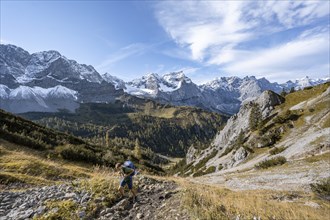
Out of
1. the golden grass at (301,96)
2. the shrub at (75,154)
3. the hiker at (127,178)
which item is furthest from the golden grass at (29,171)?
the golden grass at (301,96)

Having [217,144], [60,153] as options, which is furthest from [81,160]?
[217,144]

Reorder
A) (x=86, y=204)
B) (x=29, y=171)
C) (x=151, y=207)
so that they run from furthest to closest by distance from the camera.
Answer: (x=29, y=171)
(x=151, y=207)
(x=86, y=204)

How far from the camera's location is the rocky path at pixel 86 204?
1166cm

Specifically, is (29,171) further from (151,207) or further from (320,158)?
(320,158)

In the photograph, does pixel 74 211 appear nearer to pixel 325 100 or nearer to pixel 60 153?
pixel 60 153

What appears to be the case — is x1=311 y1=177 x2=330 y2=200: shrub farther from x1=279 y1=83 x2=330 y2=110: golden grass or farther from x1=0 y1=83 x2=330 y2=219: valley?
x1=279 y1=83 x2=330 y2=110: golden grass

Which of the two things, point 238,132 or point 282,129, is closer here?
point 282,129

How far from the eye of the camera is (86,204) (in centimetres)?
1255

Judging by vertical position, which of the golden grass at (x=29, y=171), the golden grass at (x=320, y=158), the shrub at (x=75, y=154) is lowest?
the golden grass at (x=29, y=171)

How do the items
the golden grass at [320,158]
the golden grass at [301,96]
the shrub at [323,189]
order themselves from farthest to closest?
the golden grass at [301,96] < the golden grass at [320,158] < the shrub at [323,189]

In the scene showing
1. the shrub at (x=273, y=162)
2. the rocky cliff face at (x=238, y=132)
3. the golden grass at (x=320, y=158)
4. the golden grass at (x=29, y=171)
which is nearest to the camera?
the golden grass at (x=29, y=171)

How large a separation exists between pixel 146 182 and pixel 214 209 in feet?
23.8

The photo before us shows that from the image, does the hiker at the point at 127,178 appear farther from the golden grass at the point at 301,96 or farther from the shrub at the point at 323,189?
the golden grass at the point at 301,96

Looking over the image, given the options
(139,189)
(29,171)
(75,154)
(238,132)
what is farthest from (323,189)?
(238,132)
